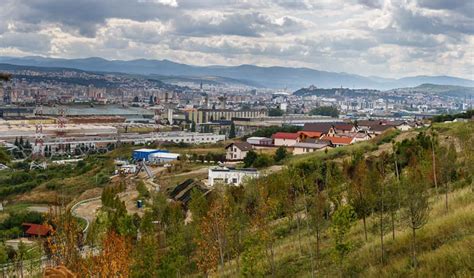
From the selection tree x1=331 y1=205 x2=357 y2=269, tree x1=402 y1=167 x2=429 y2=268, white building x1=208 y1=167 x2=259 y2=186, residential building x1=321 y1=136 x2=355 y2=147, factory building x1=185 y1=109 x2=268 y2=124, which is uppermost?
tree x1=402 y1=167 x2=429 y2=268

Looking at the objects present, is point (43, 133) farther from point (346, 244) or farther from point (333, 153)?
point (346, 244)

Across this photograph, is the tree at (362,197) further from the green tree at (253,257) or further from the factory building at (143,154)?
the factory building at (143,154)

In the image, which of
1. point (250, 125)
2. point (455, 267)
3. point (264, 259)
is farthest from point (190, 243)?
point (250, 125)

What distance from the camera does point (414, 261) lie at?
7738mm

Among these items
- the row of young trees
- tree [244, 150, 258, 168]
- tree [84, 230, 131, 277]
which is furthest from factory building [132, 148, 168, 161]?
tree [84, 230, 131, 277]

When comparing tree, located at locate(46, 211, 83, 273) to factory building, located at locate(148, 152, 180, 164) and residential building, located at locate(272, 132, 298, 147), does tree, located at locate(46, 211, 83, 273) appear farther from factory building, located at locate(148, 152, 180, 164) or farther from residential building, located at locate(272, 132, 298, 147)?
residential building, located at locate(272, 132, 298, 147)

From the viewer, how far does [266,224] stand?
10641 mm

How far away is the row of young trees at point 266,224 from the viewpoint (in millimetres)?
8938

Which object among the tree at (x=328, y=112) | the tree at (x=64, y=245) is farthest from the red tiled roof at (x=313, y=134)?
the tree at (x=328, y=112)

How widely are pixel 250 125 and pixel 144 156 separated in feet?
119

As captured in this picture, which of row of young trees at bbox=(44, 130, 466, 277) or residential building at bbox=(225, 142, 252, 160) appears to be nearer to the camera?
row of young trees at bbox=(44, 130, 466, 277)

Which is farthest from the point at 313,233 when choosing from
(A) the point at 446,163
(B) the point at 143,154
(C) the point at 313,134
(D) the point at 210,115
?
(D) the point at 210,115

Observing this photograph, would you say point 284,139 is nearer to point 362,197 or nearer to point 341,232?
point 362,197

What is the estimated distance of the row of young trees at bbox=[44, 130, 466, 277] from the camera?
8.94 metres
